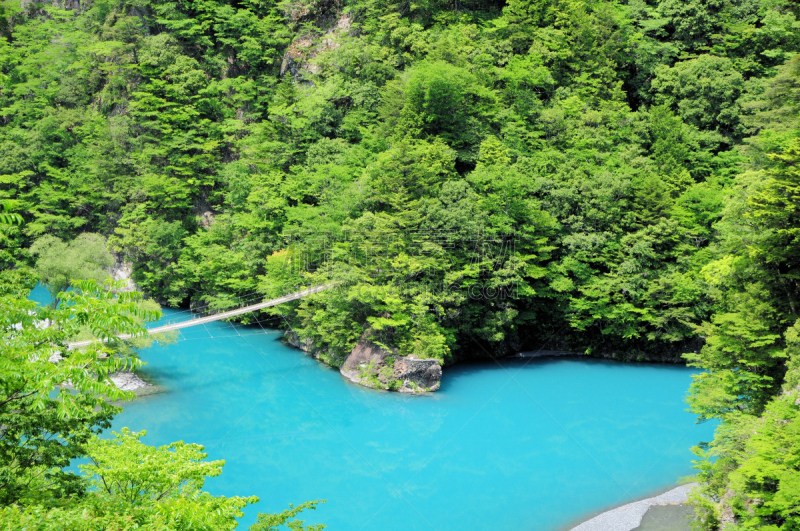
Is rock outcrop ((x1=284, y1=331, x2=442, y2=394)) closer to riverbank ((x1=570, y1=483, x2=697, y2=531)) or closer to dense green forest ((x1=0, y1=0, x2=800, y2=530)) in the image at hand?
dense green forest ((x1=0, y1=0, x2=800, y2=530))

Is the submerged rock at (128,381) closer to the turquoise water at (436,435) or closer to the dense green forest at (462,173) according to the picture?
the turquoise water at (436,435)

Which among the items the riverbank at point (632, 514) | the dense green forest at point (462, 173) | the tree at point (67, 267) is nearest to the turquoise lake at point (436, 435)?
the riverbank at point (632, 514)

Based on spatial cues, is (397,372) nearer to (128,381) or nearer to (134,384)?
(134,384)

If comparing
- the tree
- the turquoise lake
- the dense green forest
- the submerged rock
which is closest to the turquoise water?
the turquoise lake

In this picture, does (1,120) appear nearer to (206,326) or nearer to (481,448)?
(206,326)

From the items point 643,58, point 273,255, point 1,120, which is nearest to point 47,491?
point 273,255

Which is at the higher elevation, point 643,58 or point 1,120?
point 643,58

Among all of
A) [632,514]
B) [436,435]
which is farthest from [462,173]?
[632,514]
